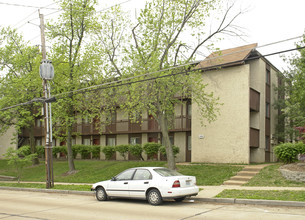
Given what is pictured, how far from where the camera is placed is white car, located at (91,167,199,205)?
11.9 m

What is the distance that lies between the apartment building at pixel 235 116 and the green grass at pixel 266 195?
821 centimetres

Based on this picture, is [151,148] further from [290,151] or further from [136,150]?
[290,151]

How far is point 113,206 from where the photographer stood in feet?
40.7

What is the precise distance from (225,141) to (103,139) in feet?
52.0

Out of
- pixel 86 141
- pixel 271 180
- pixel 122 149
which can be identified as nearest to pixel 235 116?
pixel 271 180

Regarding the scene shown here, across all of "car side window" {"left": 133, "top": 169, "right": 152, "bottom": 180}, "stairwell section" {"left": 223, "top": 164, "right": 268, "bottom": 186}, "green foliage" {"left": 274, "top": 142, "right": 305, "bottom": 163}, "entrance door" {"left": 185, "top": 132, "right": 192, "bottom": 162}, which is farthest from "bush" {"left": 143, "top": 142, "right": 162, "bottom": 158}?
"car side window" {"left": 133, "top": 169, "right": 152, "bottom": 180}

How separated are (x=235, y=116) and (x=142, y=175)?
12.2 m

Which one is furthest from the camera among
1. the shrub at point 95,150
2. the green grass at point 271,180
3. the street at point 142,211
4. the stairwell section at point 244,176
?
the shrub at point 95,150

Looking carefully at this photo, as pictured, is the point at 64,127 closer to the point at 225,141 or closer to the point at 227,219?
the point at 225,141

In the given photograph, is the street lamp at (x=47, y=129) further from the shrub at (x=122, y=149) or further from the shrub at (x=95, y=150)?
the shrub at (x=95, y=150)

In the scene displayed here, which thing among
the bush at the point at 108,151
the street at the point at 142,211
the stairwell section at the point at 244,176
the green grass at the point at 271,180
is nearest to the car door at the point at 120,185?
the street at the point at 142,211

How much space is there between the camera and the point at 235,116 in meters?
23.3

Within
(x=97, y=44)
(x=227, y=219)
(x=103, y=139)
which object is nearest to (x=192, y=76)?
(x=97, y=44)

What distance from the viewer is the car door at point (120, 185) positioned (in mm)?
13102
